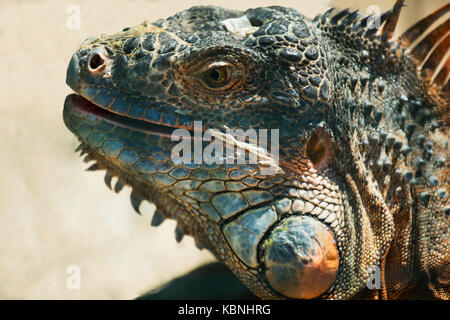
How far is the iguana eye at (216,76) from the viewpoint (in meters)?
2.57

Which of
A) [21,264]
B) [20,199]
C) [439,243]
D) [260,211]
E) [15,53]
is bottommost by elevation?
[21,264]

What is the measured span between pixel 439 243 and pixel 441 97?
3.17 feet

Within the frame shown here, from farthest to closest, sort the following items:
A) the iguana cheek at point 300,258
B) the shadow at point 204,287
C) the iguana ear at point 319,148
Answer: the shadow at point 204,287 → the iguana ear at point 319,148 → the iguana cheek at point 300,258

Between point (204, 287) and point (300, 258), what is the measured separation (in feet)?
5.78

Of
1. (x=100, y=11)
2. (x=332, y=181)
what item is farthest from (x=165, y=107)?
(x=100, y=11)

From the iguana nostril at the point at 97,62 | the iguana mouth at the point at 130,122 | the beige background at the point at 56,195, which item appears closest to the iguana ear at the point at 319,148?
the iguana mouth at the point at 130,122

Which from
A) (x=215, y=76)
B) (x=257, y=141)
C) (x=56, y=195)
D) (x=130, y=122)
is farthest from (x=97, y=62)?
(x=56, y=195)

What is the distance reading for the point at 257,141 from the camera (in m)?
2.61

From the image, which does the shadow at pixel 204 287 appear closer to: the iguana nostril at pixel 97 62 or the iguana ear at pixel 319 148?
the iguana ear at pixel 319 148

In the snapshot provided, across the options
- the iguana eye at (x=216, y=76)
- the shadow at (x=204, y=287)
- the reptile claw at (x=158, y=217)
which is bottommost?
the shadow at (x=204, y=287)

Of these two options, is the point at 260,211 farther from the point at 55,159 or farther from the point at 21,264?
the point at 55,159

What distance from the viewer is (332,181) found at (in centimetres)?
272

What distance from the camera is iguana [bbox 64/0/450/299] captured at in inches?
101

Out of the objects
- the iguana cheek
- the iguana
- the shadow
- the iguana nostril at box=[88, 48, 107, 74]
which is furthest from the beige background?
the iguana cheek
